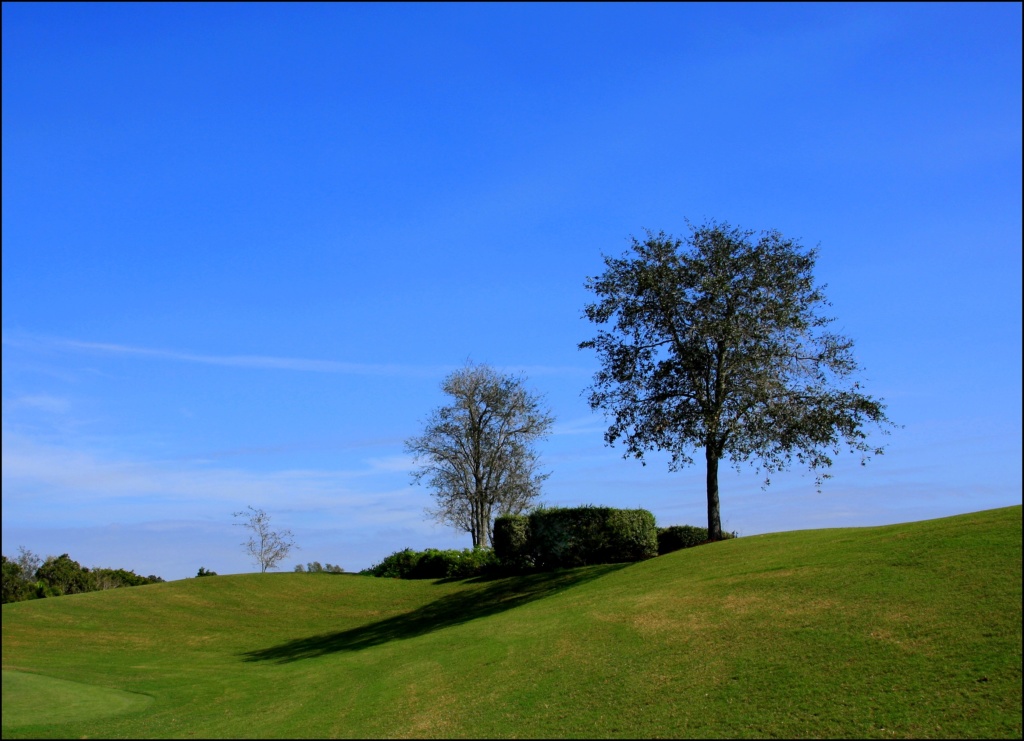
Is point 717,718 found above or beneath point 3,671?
beneath

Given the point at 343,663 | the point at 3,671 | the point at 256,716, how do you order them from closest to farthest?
the point at 3,671 → the point at 256,716 → the point at 343,663

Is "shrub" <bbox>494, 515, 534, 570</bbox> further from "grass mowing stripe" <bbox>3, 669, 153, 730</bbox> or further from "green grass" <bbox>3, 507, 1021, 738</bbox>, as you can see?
"grass mowing stripe" <bbox>3, 669, 153, 730</bbox>

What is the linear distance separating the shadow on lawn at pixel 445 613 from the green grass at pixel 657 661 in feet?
0.94

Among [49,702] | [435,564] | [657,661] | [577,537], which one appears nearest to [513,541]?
[577,537]

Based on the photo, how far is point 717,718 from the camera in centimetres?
1373

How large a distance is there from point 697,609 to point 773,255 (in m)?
20.7

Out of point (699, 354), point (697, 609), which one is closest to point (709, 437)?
point (699, 354)

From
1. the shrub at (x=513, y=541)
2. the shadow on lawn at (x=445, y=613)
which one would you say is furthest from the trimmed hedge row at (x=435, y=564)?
the shadow on lawn at (x=445, y=613)

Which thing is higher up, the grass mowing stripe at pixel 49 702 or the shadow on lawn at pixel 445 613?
the grass mowing stripe at pixel 49 702

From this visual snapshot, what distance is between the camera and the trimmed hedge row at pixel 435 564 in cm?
4066

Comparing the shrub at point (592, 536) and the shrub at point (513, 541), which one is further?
the shrub at point (513, 541)

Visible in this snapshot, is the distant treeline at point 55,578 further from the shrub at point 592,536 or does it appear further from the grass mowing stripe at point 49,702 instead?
the grass mowing stripe at point 49,702

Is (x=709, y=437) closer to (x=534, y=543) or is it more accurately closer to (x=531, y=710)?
(x=534, y=543)

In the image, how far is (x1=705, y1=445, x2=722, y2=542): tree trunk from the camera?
121 feet
